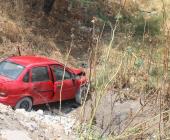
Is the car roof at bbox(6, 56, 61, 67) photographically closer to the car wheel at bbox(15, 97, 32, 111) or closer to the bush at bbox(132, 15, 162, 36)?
the car wheel at bbox(15, 97, 32, 111)

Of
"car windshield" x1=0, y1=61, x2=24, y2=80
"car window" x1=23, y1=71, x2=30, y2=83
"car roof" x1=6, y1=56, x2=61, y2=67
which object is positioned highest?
"car roof" x1=6, y1=56, x2=61, y2=67

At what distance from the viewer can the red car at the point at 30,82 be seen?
12.9 m

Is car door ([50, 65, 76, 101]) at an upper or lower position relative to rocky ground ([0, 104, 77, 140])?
lower

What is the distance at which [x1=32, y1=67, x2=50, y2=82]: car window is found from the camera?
45.1 feet

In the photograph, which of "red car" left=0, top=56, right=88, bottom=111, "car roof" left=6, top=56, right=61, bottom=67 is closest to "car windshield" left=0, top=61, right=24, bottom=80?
"red car" left=0, top=56, right=88, bottom=111

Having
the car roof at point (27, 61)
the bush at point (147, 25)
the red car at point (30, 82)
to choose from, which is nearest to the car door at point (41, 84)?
the red car at point (30, 82)

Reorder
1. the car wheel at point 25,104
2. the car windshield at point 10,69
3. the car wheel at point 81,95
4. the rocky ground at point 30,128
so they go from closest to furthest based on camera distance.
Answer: the car wheel at point 81,95 < the rocky ground at point 30,128 < the car wheel at point 25,104 < the car windshield at point 10,69

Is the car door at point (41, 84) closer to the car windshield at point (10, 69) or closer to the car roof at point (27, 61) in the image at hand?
the car roof at point (27, 61)

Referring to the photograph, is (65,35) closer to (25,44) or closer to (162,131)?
(25,44)

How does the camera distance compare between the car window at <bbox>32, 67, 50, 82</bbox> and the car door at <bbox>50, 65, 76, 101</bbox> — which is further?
the car door at <bbox>50, 65, 76, 101</bbox>

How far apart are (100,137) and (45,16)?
17.9 meters

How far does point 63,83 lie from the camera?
14.5 m

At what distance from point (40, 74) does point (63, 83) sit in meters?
0.80

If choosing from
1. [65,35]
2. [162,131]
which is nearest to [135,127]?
[162,131]
